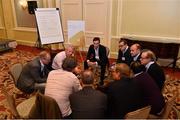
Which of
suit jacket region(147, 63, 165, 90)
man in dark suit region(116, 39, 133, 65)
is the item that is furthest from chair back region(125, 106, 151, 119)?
man in dark suit region(116, 39, 133, 65)

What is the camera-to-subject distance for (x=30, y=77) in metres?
3.02

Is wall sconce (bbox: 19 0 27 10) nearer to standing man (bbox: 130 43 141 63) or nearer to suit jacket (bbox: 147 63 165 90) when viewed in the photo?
standing man (bbox: 130 43 141 63)

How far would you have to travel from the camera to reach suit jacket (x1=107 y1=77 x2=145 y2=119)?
6.28 ft

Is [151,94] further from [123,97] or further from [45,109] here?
[45,109]

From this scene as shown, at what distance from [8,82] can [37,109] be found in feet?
8.63

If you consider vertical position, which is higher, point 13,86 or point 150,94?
point 150,94

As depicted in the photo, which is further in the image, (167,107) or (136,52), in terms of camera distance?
(136,52)

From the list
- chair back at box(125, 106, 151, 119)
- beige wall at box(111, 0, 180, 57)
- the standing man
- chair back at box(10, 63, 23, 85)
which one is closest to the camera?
chair back at box(125, 106, 151, 119)

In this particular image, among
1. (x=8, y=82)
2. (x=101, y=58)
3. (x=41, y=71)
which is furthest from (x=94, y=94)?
(x=8, y=82)

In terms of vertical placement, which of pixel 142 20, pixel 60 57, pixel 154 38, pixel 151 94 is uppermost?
pixel 142 20

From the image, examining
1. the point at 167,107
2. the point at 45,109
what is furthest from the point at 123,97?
the point at 45,109

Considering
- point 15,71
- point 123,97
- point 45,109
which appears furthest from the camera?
point 15,71

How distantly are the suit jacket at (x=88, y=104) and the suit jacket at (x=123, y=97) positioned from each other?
4.2 inches

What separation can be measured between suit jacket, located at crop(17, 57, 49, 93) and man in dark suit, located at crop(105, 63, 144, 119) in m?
1.43
